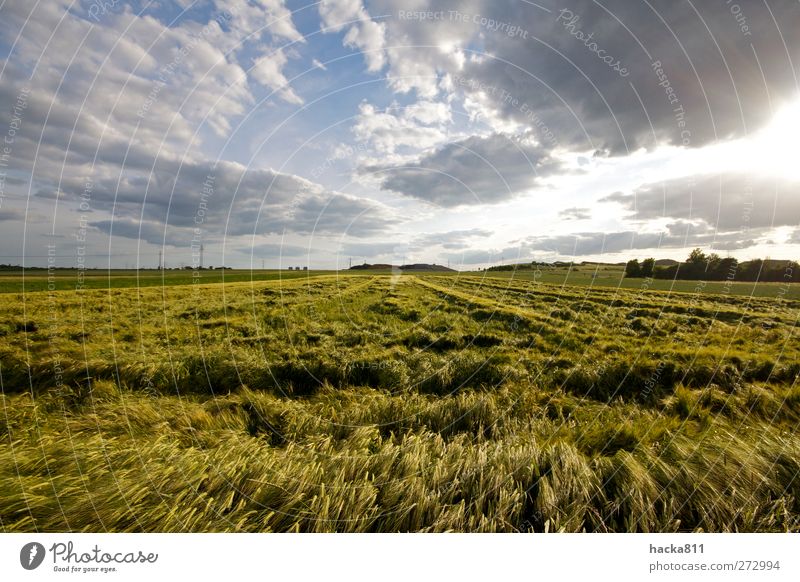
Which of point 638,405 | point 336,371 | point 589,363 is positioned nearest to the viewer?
point 638,405

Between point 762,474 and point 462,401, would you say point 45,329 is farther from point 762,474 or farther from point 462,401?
point 762,474

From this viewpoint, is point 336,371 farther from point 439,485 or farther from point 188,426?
point 439,485

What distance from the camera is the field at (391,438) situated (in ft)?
9.86

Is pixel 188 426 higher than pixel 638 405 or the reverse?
higher

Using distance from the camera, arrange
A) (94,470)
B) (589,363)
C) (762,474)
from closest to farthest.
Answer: (94,470) → (762,474) → (589,363)

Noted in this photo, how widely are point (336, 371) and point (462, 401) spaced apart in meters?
3.26

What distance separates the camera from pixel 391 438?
14.2 feet

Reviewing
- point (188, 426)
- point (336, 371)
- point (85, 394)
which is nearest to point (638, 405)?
point (336, 371)

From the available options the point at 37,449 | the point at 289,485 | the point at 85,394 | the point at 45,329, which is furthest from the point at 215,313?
the point at 289,485

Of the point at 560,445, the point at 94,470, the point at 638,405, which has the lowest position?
the point at 638,405

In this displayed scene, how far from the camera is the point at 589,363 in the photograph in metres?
8.50

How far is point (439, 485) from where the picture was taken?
3318 millimetres

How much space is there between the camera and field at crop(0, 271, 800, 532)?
3004mm

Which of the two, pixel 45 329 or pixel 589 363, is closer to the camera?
pixel 589 363
